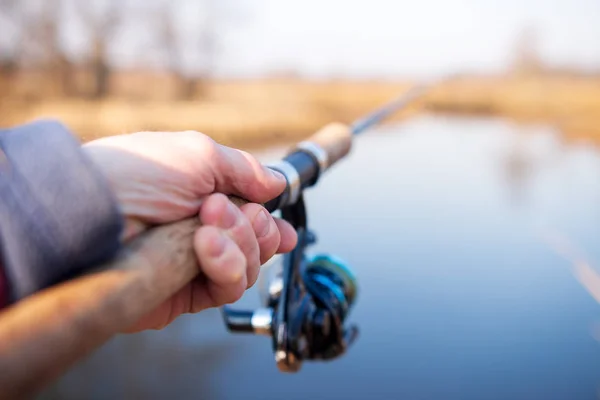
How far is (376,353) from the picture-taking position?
3.82 metres

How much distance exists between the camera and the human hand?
644mm

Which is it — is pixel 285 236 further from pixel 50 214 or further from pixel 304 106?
pixel 304 106

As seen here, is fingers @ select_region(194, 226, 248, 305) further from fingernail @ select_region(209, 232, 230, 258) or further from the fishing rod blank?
the fishing rod blank

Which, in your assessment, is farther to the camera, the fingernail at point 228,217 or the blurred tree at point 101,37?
the blurred tree at point 101,37

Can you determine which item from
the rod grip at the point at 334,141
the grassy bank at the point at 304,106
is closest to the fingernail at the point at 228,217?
the grassy bank at the point at 304,106

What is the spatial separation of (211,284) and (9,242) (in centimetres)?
31

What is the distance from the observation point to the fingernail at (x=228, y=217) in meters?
0.72

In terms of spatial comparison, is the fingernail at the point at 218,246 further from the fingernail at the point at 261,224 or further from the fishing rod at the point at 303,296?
the fishing rod at the point at 303,296

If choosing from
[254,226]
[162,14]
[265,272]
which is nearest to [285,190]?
[254,226]

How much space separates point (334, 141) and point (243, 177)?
0.64 meters

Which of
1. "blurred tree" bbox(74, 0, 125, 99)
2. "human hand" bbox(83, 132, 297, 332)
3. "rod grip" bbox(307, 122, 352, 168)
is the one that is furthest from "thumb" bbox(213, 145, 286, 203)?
"blurred tree" bbox(74, 0, 125, 99)

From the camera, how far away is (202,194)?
74cm

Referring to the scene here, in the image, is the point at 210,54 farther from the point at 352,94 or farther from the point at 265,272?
the point at 265,272

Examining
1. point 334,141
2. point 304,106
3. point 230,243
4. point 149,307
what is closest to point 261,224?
point 230,243
